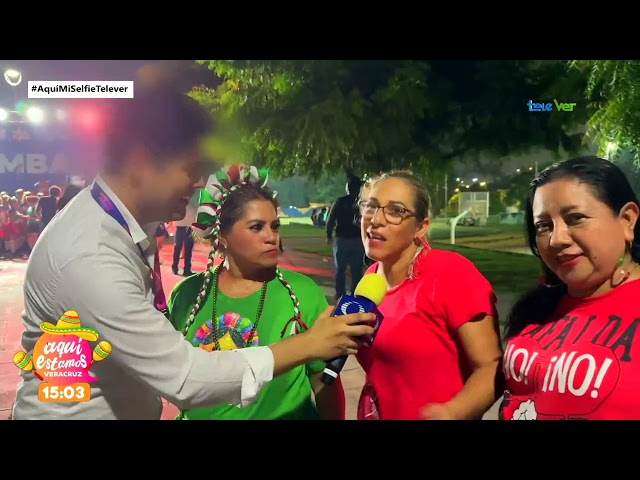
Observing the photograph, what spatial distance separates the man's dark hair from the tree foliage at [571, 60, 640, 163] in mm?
1489

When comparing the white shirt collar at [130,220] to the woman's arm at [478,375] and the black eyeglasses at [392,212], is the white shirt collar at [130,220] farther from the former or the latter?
the woman's arm at [478,375]

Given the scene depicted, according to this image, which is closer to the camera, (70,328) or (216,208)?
(70,328)

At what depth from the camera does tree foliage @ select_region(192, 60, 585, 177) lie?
2145mm

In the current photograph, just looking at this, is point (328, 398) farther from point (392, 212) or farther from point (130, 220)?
point (130, 220)

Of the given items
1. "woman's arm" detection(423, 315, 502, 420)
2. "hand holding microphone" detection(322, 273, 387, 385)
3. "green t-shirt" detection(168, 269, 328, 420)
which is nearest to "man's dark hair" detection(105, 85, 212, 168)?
"green t-shirt" detection(168, 269, 328, 420)

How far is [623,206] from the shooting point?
1.83 m

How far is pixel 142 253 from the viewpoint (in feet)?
6.29

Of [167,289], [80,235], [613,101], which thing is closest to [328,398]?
[167,289]

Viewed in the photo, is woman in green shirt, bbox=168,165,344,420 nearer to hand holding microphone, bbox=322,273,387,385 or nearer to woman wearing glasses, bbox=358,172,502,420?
hand holding microphone, bbox=322,273,387,385

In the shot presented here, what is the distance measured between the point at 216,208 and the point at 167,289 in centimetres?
36

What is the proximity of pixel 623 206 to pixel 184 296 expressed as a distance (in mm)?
1579
